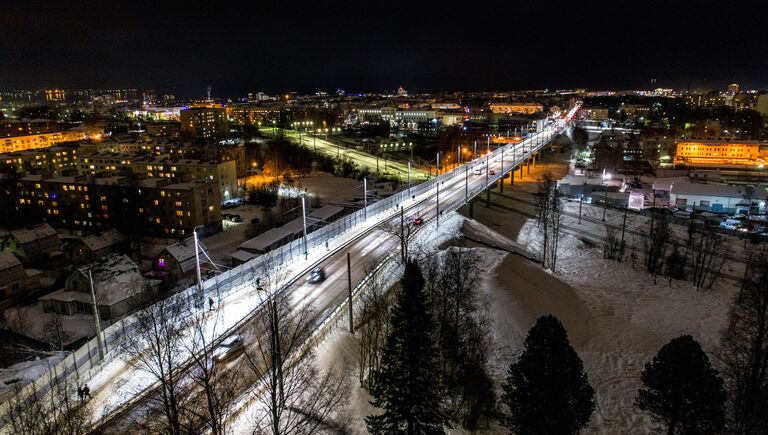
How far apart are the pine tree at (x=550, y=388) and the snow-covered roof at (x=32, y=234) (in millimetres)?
44757

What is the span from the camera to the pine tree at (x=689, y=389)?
1330 centimetres

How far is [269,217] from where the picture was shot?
5206 cm

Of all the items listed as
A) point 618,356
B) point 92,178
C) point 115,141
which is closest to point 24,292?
point 92,178

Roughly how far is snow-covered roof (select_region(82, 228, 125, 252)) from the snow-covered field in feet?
104

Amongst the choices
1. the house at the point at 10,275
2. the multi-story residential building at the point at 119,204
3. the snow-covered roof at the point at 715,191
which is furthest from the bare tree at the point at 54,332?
the snow-covered roof at the point at 715,191

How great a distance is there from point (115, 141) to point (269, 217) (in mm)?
52219

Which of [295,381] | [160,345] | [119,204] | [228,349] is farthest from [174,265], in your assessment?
[295,381]

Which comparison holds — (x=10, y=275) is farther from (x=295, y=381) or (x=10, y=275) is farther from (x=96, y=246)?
(x=295, y=381)

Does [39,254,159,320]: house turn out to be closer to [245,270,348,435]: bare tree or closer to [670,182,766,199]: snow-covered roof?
[245,270,348,435]: bare tree

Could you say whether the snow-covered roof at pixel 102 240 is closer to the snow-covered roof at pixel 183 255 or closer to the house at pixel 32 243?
the house at pixel 32 243

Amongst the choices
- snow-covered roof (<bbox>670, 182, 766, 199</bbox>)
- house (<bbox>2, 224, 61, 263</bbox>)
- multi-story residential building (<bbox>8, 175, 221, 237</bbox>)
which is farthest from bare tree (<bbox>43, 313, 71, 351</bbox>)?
snow-covered roof (<bbox>670, 182, 766, 199</bbox>)

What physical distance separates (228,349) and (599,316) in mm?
22614

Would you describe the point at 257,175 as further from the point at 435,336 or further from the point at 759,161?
the point at 759,161

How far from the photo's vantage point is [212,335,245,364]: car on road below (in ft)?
52.5
